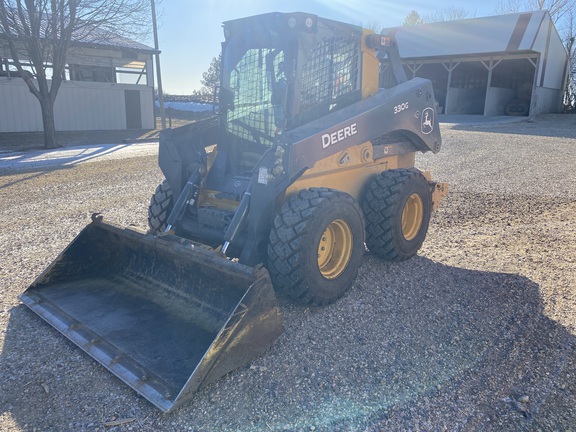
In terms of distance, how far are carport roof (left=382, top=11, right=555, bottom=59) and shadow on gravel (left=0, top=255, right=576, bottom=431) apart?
26279mm

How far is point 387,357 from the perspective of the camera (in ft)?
11.1

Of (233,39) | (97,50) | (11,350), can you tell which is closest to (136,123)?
(97,50)

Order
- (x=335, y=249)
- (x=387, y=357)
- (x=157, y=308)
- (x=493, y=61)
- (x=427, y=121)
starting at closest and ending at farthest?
(x=387, y=357) → (x=157, y=308) → (x=335, y=249) → (x=427, y=121) → (x=493, y=61)

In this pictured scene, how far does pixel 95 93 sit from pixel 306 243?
20205 millimetres

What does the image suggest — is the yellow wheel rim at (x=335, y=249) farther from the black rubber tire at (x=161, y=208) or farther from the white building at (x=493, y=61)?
the white building at (x=493, y=61)

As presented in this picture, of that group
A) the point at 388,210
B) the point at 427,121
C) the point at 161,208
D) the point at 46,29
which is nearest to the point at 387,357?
the point at 388,210

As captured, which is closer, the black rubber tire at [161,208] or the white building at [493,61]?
the black rubber tire at [161,208]

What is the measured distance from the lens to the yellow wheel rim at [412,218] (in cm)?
A: 525

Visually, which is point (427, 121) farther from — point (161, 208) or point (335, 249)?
point (161, 208)

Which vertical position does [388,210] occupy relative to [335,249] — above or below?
above

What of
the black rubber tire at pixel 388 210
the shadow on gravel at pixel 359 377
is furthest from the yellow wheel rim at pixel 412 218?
the shadow on gravel at pixel 359 377

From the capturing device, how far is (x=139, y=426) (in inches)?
106

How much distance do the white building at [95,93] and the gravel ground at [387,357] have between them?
14996mm

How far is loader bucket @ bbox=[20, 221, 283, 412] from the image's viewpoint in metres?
3.01
